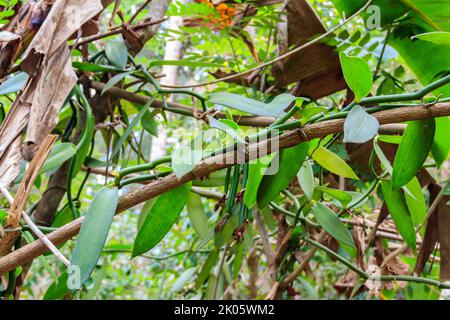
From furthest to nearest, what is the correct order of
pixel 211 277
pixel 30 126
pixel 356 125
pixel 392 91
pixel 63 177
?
pixel 211 277
pixel 392 91
pixel 63 177
pixel 30 126
pixel 356 125

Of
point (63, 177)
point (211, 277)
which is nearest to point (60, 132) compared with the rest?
point (63, 177)

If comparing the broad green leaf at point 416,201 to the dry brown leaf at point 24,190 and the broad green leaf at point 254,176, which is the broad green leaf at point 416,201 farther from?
the dry brown leaf at point 24,190

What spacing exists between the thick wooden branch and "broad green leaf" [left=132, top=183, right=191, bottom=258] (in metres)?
0.05

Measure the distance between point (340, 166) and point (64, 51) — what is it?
0.30 metres

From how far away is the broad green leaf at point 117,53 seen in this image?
2.15 ft

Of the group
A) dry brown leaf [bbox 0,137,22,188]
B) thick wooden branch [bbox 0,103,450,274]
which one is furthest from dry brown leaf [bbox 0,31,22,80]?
thick wooden branch [bbox 0,103,450,274]

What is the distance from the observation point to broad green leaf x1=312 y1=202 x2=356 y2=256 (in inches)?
20.4

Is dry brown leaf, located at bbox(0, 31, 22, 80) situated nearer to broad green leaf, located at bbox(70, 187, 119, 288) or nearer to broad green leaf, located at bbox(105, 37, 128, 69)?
broad green leaf, located at bbox(105, 37, 128, 69)

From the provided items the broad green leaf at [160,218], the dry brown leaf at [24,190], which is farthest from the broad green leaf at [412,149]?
the dry brown leaf at [24,190]

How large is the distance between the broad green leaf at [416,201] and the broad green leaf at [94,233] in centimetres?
32

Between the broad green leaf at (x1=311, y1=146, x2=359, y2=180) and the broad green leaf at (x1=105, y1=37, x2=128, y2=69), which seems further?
the broad green leaf at (x1=105, y1=37, x2=128, y2=69)

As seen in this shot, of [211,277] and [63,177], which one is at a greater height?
[63,177]

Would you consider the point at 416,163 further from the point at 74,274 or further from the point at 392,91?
the point at 392,91

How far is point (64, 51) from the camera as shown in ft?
1.73
